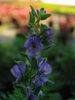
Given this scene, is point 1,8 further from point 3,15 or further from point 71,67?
point 71,67

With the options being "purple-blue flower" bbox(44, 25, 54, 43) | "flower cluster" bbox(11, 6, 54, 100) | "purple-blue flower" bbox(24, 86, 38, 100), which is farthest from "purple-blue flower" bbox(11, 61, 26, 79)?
"purple-blue flower" bbox(44, 25, 54, 43)

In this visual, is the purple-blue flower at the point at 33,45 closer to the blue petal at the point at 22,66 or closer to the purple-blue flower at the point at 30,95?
the blue petal at the point at 22,66

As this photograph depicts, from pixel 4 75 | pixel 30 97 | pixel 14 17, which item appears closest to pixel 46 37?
pixel 30 97

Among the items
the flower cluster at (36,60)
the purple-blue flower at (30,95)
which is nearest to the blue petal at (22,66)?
the flower cluster at (36,60)

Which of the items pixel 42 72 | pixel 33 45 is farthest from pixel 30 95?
pixel 33 45

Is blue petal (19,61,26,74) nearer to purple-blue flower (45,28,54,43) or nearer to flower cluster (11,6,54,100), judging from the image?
flower cluster (11,6,54,100)

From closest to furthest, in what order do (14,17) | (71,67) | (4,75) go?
(4,75) → (71,67) → (14,17)
